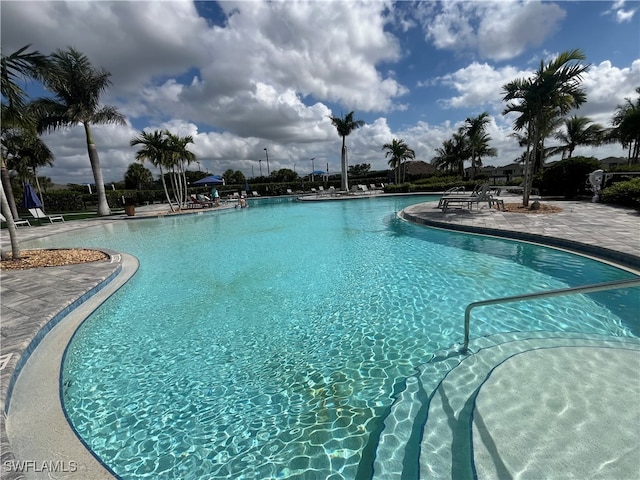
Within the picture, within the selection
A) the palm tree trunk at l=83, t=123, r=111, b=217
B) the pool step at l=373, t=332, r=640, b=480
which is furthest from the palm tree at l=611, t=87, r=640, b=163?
the palm tree trunk at l=83, t=123, r=111, b=217

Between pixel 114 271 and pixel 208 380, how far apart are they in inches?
201

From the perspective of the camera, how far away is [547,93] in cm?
1050

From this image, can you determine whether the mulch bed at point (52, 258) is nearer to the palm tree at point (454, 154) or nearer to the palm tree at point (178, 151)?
the palm tree at point (178, 151)

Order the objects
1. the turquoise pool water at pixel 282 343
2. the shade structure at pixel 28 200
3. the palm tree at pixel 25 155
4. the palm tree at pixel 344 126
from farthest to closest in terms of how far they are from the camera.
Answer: the palm tree at pixel 344 126 → the palm tree at pixel 25 155 → the shade structure at pixel 28 200 → the turquoise pool water at pixel 282 343

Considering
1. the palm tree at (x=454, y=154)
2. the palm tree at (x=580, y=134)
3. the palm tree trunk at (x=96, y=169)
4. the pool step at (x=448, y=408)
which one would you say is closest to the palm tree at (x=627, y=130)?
the palm tree at (x=580, y=134)

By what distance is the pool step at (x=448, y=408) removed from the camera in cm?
215

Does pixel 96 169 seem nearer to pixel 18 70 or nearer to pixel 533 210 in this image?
pixel 18 70

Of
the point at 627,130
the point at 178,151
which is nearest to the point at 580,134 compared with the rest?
the point at 627,130

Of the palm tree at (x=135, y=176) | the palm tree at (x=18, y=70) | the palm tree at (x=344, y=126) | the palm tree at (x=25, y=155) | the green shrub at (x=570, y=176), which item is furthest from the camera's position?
the palm tree at (x=135, y=176)

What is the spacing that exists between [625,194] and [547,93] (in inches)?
209

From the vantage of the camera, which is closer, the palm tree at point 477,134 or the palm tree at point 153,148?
the palm tree at point 153,148

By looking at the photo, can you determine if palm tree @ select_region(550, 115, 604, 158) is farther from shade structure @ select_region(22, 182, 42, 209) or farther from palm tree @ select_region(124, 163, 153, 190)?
palm tree @ select_region(124, 163, 153, 190)

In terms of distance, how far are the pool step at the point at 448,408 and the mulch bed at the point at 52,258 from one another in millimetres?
8513

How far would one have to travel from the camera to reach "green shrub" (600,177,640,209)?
1101 centimetres
